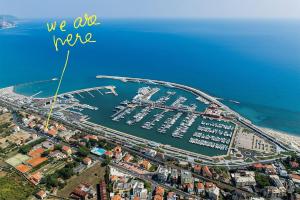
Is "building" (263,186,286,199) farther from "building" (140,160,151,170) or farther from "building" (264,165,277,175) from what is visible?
"building" (140,160,151,170)

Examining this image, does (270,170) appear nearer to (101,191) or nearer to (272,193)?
(272,193)

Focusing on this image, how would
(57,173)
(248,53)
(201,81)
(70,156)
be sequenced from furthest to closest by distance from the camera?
(248,53), (201,81), (70,156), (57,173)

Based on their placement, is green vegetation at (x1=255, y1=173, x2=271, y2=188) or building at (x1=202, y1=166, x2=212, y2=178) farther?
building at (x1=202, y1=166, x2=212, y2=178)

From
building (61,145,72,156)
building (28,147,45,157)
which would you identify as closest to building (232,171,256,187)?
building (61,145,72,156)

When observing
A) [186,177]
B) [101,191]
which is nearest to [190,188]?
[186,177]

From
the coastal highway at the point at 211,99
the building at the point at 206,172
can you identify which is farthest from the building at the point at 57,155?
the coastal highway at the point at 211,99

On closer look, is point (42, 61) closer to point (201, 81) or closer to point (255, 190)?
point (201, 81)

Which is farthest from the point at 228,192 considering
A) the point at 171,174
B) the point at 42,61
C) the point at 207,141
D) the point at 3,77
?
the point at 42,61
